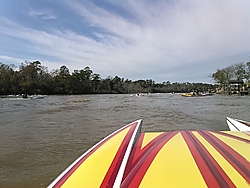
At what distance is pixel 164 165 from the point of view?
157 cm

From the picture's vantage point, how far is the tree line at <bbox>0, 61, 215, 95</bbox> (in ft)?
149

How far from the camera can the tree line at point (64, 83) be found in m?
45.4

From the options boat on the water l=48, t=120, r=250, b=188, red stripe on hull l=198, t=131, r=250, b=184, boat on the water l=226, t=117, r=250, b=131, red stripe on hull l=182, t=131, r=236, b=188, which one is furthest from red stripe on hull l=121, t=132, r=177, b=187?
boat on the water l=226, t=117, r=250, b=131

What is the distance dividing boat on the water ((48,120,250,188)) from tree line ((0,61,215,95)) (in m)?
48.9

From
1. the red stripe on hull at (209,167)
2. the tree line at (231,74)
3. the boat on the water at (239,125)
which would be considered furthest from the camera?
the tree line at (231,74)

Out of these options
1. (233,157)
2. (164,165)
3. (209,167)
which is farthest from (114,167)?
(233,157)

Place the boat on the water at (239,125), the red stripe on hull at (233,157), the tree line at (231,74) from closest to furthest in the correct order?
the red stripe on hull at (233,157)
the boat on the water at (239,125)
the tree line at (231,74)

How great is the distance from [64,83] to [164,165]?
189 feet

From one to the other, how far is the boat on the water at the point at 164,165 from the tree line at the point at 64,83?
4893cm

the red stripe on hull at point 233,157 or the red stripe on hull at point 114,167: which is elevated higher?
the red stripe on hull at point 233,157

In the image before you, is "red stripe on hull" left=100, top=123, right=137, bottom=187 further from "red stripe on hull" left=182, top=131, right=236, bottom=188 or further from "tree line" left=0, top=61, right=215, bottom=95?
"tree line" left=0, top=61, right=215, bottom=95

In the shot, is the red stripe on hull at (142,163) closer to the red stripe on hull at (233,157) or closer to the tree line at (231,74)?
the red stripe on hull at (233,157)

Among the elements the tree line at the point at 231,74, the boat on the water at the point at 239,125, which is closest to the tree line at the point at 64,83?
the tree line at the point at 231,74

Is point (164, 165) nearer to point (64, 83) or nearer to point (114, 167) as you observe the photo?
point (114, 167)
